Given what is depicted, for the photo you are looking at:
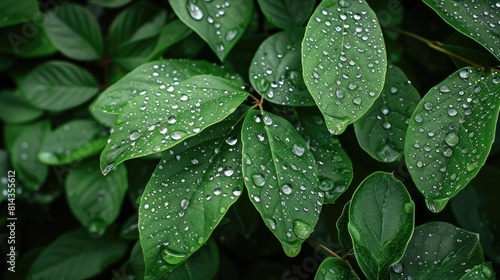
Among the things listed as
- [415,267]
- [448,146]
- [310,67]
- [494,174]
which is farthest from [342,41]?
[494,174]

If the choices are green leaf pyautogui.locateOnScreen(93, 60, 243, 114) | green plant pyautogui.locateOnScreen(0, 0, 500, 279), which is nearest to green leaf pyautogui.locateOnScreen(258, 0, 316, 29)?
green plant pyautogui.locateOnScreen(0, 0, 500, 279)

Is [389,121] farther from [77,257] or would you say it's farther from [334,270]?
[77,257]

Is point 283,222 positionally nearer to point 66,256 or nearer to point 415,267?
point 415,267

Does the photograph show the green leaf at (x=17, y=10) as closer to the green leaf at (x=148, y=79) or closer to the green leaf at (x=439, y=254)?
the green leaf at (x=148, y=79)

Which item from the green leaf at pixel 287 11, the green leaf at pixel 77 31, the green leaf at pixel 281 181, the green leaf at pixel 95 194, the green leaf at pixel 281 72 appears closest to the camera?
the green leaf at pixel 281 181

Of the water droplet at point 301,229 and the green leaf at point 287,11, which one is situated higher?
the green leaf at point 287,11

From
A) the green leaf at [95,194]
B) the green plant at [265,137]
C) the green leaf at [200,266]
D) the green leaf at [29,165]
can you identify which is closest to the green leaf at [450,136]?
the green plant at [265,137]
